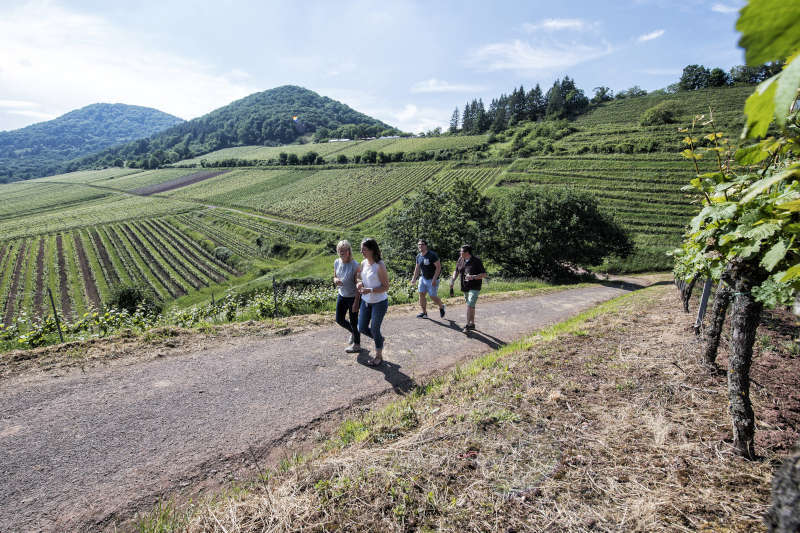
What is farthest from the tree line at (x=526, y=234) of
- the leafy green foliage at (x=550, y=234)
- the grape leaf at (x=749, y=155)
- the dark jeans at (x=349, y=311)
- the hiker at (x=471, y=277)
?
the grape leaf at (x=749, y=155)

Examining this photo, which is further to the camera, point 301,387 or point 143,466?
point 301,387

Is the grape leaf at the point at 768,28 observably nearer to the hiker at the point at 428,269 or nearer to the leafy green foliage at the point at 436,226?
the hiker at the point at 428,269

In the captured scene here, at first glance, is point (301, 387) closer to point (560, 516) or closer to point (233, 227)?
point (560, 516)

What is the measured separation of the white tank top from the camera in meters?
5.85

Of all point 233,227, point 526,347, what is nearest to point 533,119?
point 233,227

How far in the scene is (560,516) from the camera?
2.48 meters

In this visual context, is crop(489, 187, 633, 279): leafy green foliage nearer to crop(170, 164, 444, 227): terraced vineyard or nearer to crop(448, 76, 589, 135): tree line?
crop(170, 164, 444, 227): terraced vineyard

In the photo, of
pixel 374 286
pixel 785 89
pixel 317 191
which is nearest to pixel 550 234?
pixel 374 286

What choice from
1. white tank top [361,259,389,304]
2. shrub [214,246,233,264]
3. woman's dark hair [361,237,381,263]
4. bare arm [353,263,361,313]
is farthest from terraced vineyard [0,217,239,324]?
woman's dark hair [361,237,381,263]

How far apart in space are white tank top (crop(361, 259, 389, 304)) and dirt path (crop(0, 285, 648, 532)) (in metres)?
1.20

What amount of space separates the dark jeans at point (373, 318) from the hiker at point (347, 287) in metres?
0.15

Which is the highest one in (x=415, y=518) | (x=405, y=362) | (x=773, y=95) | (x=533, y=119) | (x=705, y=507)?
(x=533, y=119)

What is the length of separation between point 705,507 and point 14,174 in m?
275

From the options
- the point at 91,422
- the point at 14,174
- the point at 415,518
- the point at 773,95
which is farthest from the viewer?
the point at 14,174
